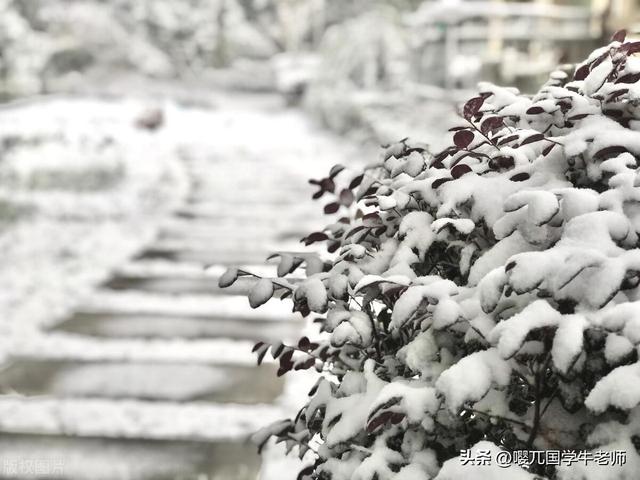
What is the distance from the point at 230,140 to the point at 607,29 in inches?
387

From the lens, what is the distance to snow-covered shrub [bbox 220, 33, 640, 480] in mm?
1255

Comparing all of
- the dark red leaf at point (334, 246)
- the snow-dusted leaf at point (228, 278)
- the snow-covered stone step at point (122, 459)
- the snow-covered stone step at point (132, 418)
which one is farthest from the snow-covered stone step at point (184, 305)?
the snow-dusted leaf at point (228, 278)

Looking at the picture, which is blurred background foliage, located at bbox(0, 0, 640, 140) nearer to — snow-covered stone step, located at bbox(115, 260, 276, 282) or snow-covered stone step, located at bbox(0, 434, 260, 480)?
snow-covered stone step, located at bbox(0, 434, 260, 480)

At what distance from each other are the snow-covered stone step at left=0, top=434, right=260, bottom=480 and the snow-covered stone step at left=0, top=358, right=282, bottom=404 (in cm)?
49

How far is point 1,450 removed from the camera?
126 inches

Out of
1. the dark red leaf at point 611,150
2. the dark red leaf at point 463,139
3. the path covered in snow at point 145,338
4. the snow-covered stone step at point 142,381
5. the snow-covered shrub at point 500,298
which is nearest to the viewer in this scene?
the snow-covered shrub at point 500,298

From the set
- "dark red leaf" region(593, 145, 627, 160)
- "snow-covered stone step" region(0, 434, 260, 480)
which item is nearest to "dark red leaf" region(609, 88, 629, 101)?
"dark red leaf" region(593, 145, 627, 160)

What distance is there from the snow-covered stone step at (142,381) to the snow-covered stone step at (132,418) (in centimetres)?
9

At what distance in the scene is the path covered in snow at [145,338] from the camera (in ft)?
10.6

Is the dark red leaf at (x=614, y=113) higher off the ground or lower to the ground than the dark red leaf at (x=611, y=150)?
higher

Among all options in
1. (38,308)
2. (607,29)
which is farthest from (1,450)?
(607,29)

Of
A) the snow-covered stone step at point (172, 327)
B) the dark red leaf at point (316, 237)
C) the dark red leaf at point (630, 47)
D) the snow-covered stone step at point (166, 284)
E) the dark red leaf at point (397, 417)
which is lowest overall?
the snow-covered stone step at point (166, 284)

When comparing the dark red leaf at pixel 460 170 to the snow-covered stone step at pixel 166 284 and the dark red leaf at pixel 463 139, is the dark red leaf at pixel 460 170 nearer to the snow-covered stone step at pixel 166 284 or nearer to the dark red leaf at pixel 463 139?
the dark red leaf at pixel 463 139

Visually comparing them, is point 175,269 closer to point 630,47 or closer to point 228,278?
point 228,278
